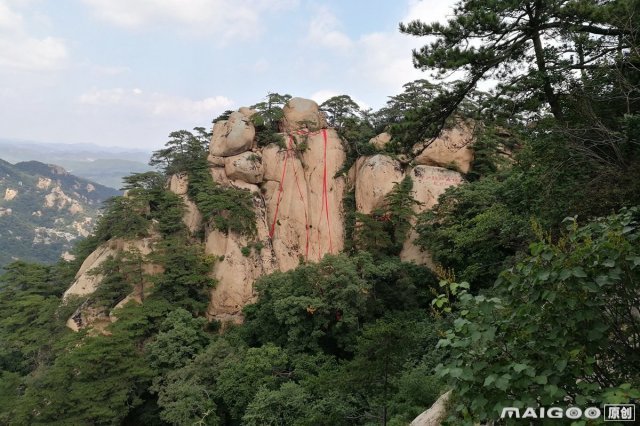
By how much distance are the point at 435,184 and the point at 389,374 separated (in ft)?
37.4

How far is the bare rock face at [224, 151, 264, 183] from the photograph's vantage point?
18.6 metres

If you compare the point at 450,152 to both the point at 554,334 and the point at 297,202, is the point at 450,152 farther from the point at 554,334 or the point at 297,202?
the point at 554,334

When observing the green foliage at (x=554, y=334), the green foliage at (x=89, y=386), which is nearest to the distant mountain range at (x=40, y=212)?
the green foliage at (x=89, y=386)

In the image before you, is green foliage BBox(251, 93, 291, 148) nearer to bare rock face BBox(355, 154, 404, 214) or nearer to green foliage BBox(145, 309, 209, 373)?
bare rock face BBox(355, 154, 404, 214)

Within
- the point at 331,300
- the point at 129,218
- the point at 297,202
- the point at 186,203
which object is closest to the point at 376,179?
the point at 297,202

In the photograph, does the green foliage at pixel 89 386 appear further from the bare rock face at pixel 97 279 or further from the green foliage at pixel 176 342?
the bare rock face at pixel 97 279

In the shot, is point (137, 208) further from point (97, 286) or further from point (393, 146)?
point (393, 146)

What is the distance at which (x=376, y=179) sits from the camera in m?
18.2

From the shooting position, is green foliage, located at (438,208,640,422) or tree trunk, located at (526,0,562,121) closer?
green foliage, located at (438,208,640,422)

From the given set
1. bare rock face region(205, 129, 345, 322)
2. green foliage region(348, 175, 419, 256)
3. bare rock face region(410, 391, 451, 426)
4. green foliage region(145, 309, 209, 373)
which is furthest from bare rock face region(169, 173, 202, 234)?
bare rock face region(410, 391, 451, 426)

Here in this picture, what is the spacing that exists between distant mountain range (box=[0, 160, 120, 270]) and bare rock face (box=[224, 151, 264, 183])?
58387 mm

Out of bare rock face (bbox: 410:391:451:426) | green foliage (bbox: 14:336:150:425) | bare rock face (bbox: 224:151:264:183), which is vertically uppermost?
bare rock face (bbox: 224:151:264:183)

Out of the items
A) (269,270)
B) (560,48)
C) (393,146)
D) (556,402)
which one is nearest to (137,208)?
(269,270)

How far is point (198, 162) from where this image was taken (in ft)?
61.4
